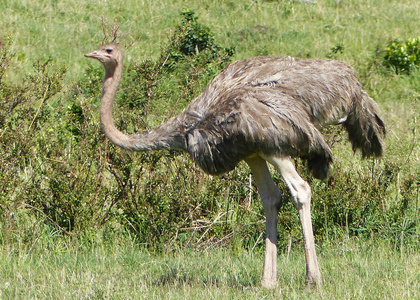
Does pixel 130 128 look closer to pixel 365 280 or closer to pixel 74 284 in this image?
pixel 74 284

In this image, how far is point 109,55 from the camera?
186 inches

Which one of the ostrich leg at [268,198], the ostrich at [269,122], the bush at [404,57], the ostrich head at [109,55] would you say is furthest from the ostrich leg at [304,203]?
the bush at [404,57]

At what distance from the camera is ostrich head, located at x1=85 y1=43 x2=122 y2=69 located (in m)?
4.70

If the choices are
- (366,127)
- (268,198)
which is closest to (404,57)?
(366,127)

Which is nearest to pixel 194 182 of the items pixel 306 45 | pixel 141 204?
pixel 141 204

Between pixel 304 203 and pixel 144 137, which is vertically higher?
pixel 144 137

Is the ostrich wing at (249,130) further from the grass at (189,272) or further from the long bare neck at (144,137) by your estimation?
the grass at (189,272)

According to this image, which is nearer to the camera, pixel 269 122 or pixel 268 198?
pixel 269 122

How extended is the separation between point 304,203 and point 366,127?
767mm

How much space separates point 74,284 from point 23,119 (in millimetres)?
1873

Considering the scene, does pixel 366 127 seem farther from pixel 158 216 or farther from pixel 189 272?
pixel 158 216

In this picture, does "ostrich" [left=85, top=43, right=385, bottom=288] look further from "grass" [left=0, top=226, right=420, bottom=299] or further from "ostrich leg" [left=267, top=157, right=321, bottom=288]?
"grass" [left=0, top=226, right=420, bottom=299]

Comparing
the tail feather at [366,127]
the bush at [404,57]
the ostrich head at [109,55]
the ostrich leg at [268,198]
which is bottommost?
Answer: the bush at [404,57]

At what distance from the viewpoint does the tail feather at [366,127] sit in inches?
192
